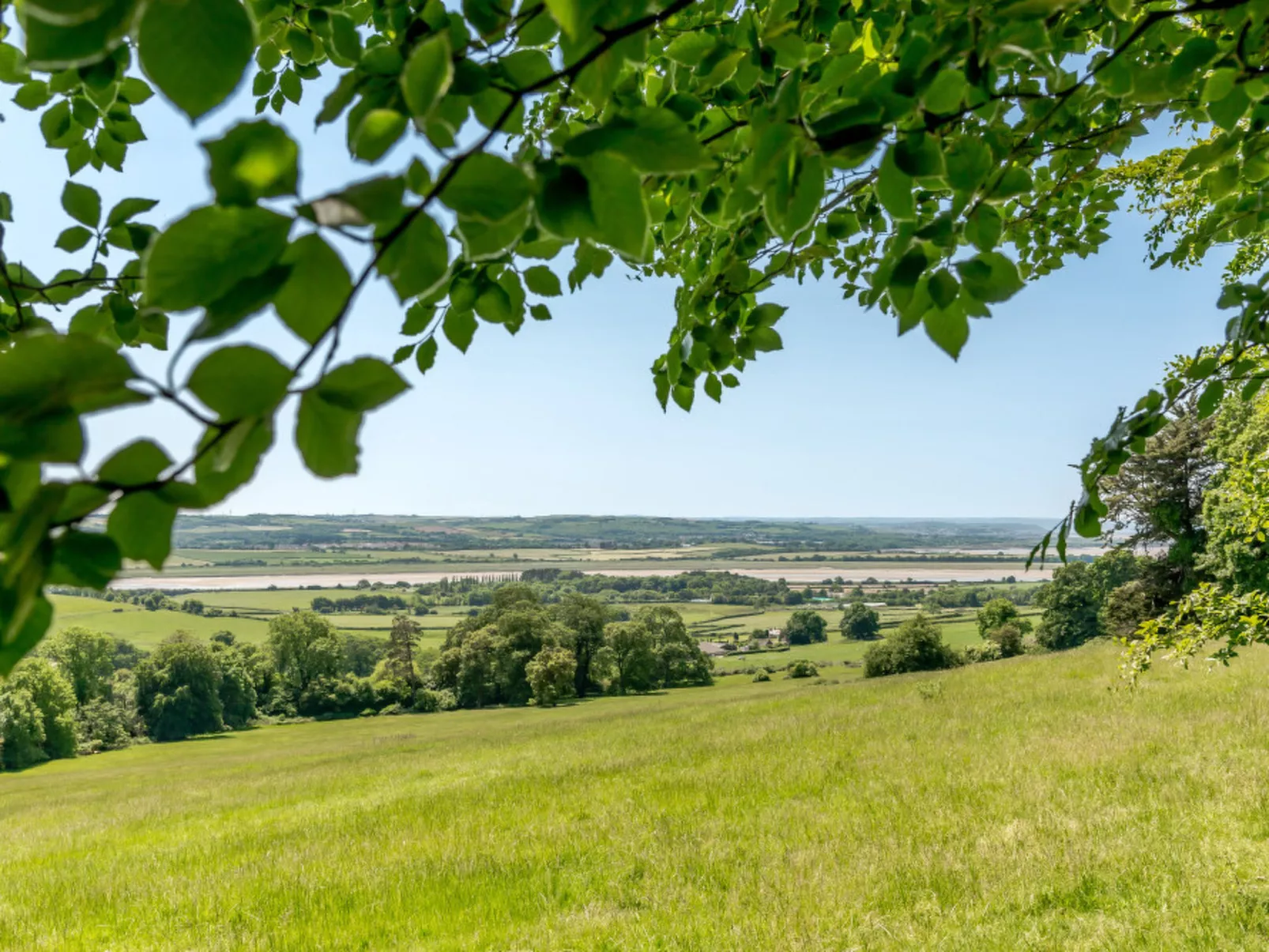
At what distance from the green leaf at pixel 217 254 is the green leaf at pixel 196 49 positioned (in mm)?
117

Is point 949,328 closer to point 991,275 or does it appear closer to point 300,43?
point 991,275

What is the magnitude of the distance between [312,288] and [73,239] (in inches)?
75.2

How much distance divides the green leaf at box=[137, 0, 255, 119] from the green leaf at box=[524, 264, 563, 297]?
1193 mm

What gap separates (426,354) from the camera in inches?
74.9

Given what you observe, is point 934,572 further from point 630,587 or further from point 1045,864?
point 1045,864

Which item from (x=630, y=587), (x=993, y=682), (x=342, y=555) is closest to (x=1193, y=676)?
(x=993, y=682)

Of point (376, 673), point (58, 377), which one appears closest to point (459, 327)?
point (58, 377)

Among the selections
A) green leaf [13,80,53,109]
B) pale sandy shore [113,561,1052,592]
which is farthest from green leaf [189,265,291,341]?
pale sandy shore [113,561,1052,592]

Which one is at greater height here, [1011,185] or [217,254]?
[1011,185]

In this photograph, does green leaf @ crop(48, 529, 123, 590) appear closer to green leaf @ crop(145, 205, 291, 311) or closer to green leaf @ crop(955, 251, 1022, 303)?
green leaf @ crop(145, 205, 291, 311)

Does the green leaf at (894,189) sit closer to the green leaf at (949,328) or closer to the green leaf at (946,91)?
the green leaf at (946,91)

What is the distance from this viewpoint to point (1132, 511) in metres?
22.9

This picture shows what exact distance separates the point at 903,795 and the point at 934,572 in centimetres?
16230

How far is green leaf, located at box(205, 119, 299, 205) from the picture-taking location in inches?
20.0
